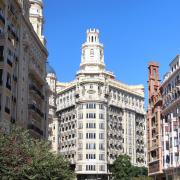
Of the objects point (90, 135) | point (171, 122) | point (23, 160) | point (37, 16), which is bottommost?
point (23, 160)

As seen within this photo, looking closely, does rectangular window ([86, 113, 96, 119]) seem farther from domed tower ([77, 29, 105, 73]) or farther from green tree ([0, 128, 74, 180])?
green tree ([0, 128, 74, 180])

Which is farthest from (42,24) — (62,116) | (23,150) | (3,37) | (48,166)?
(62,116)

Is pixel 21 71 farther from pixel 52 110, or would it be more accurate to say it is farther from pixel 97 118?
pixel 52 110

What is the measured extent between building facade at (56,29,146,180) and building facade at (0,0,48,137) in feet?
180

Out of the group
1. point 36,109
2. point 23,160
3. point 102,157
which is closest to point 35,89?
point 36,109

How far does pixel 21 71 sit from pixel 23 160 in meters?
31.7

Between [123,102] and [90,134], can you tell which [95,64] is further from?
[90,134]

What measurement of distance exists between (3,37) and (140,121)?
114269 millimetres

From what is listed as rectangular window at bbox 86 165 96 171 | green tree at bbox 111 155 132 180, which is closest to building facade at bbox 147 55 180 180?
green tree at bbox 111 155 132 180

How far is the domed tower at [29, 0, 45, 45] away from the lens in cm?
10025

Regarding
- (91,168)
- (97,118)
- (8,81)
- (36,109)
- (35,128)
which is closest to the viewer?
(8,81)

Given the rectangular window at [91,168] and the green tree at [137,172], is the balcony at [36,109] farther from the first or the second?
the rectangular window at [91,168]

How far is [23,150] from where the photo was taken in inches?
1880

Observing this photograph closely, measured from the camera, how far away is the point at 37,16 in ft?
330
